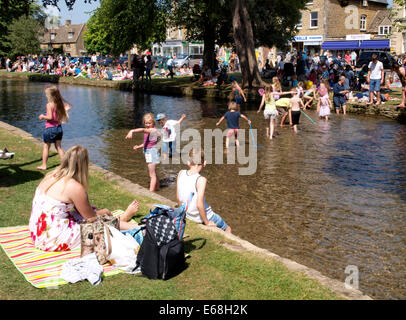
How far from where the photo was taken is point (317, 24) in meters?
56.7

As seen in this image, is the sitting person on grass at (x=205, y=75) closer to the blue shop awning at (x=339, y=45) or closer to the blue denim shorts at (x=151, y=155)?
the blue denim shorts at (x=151, y=155)

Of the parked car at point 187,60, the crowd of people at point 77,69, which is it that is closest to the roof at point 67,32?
the crowd of people at point 77,69

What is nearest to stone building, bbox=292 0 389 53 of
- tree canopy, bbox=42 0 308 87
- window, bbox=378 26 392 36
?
window, bbox=378 26 392 36

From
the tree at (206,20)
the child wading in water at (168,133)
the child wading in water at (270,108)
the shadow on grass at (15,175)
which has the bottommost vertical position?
the shadow on grass at (15,175)

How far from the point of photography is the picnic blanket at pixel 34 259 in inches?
194

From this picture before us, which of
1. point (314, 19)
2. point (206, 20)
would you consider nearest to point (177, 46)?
point (314, 19)

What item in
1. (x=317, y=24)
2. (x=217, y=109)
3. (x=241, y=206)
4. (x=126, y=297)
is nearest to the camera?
(x=126, y=297)

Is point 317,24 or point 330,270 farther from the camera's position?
point 317,24

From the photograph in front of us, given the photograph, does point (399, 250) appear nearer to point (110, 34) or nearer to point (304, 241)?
point (304, 241)

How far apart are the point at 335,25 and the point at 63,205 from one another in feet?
187

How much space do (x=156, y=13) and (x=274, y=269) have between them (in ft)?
91.6

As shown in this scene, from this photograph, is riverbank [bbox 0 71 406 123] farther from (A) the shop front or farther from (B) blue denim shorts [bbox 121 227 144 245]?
(A) the shop front

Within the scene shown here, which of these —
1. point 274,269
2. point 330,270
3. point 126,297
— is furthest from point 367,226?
point 126,297

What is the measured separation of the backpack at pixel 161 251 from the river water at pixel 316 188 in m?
2.16
